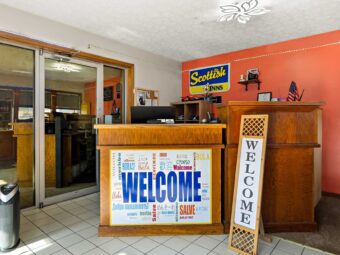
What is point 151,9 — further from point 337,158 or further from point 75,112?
point 337,158

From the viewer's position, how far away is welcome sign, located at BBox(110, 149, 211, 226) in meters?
2.43

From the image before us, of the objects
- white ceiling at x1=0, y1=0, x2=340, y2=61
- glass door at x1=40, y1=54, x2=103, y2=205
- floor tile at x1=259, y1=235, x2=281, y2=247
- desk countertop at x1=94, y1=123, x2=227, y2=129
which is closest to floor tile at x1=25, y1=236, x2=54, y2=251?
glass door at x1=40, y1=54, x2=103, y2=205

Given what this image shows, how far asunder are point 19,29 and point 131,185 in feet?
8.41

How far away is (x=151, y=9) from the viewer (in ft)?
9.61

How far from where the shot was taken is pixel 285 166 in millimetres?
2496


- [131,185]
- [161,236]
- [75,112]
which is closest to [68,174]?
[75,112]

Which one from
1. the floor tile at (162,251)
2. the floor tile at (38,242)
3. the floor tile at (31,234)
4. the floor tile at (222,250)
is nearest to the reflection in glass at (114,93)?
the floor tile at (31,234)

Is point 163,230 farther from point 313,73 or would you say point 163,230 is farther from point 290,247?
point 313,73

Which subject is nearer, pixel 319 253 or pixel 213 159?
pixel 319 253

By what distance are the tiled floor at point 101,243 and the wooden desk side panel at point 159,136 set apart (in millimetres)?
1050

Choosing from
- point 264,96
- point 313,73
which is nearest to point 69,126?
point 264,96

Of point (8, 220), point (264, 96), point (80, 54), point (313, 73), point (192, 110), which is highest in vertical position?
point (80, 54)

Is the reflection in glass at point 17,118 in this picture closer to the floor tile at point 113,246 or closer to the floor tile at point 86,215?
the floor tile at point 86,215

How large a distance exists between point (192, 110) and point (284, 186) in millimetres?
2886
